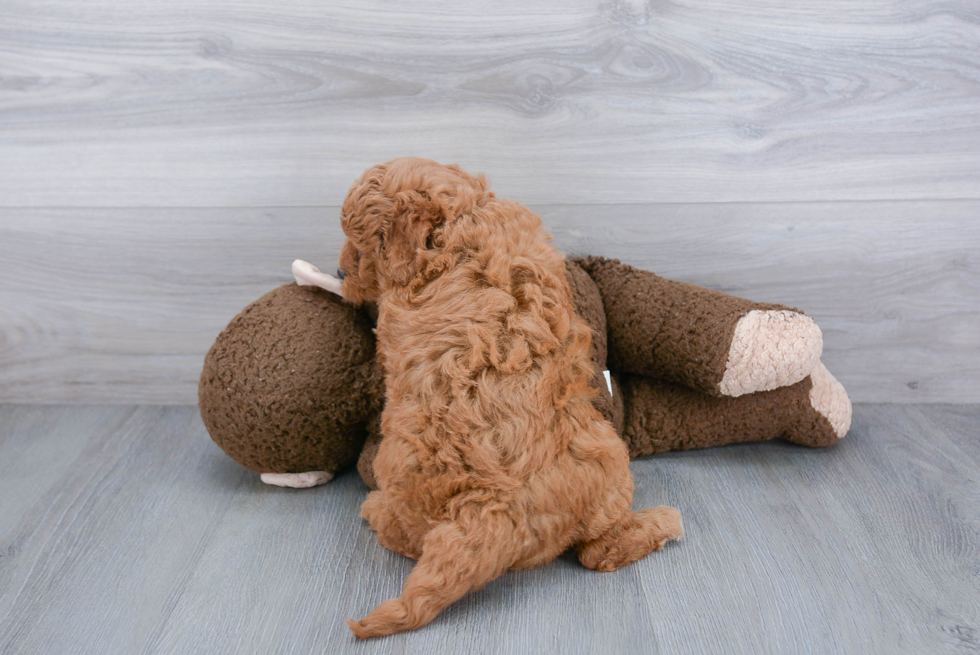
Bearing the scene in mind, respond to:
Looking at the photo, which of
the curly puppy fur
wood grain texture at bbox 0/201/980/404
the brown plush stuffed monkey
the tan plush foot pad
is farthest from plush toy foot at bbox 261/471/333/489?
the tan plush foot pad

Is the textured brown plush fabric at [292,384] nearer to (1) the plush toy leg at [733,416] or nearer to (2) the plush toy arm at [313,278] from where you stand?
(2) the plush toy arm at [313,278]

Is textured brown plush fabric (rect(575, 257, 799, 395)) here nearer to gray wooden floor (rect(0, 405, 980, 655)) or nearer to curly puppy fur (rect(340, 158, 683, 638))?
gray wooden floor (rect(0, 405, 980, 655))

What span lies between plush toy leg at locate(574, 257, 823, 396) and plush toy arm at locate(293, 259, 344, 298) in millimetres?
497

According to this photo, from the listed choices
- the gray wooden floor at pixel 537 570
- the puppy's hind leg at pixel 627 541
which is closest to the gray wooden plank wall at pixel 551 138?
the gray wooden floor at pixel 537 570

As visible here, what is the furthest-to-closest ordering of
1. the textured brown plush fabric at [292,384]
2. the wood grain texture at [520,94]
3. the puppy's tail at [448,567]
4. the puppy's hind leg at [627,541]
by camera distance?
the wood grain texture at [520,94] → the textured brown plush fabric at [292,384] → the puppy's hind leg at [627,541] → the puppy's tail at [448,567]

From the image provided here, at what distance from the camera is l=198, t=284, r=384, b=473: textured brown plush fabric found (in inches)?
46.6

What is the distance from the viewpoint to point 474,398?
0.90 meters

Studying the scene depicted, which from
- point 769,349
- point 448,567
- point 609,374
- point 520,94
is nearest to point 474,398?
point 448,567

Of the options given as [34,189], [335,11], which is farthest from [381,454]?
[34,189]

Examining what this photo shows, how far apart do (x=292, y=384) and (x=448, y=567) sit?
47 centimetres

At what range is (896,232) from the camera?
1412 millimetres

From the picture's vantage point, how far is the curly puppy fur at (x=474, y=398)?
2.93ft

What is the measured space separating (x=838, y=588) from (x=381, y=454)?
2.24ft

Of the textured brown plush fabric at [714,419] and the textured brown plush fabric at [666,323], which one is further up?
the textured brown plush fabric at [666,323]
